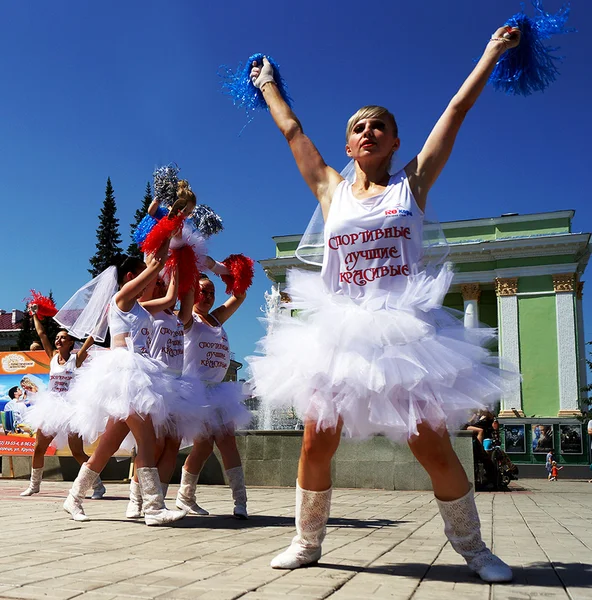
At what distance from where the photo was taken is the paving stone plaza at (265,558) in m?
3.03

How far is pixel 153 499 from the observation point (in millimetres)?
5473

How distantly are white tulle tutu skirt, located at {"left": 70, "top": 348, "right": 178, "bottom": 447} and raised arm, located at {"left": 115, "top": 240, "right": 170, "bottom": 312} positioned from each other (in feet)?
1.56

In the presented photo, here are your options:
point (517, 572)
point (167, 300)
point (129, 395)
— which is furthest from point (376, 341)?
point (167, 300)

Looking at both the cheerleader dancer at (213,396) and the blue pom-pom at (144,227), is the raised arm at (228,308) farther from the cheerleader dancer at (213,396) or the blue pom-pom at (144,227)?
the blue pom-pom at (144,227)

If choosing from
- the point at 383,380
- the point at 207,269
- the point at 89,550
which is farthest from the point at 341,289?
the point at 207,269

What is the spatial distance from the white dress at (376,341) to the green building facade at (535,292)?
32375 millimetres

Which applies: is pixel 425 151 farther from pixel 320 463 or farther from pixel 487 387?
pixel 320 463

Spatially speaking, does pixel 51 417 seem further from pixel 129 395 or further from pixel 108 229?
pixel 108 229

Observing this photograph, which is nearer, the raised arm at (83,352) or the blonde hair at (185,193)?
the blonde hair at (185,193)

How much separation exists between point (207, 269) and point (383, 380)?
3.82 metres

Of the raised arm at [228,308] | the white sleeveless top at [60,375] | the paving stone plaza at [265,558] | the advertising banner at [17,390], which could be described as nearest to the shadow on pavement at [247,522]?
the paving stone plaza at [265,558]

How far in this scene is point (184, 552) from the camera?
4.11 m

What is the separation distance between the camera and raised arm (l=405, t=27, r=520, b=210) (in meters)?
3.83

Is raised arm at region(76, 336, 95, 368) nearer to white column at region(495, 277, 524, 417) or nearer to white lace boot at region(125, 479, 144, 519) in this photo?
white lace boot at region(125, 479, 144, 519)
